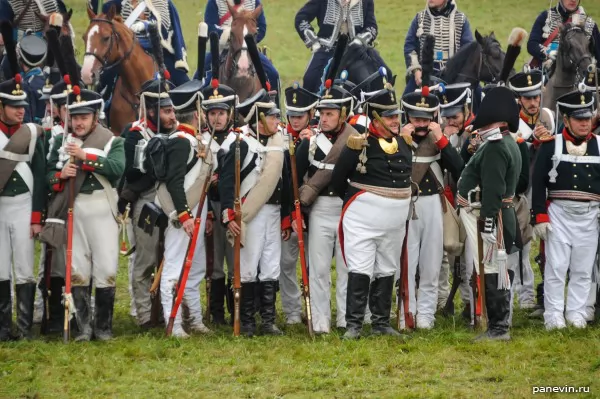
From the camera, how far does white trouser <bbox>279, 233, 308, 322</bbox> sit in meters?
13.0

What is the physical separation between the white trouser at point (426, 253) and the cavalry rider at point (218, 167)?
1715mm

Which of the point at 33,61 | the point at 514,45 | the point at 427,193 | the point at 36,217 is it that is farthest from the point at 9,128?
the point at 33,61

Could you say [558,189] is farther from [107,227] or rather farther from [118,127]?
[118,127]

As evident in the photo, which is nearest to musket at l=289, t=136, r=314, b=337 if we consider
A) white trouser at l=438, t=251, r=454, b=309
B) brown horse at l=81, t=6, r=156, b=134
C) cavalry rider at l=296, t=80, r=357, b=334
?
cavalry rider at l=296, t=80, r=357, b=334

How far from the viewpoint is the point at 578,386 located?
10141mm

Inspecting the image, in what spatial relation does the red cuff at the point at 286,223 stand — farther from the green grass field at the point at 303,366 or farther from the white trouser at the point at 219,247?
the green grass field at the point at 303,366

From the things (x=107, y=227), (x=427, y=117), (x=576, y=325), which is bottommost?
(x=576, y=325)

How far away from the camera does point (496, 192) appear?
11.4 meters

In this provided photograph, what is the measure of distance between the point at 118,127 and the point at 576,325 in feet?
22.1

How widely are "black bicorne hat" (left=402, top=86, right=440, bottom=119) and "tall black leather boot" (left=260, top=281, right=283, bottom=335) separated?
79.4 inches

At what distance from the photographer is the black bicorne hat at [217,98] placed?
12.6 meters

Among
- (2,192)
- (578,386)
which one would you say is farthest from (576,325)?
(2,192)

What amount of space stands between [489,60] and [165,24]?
168 inches

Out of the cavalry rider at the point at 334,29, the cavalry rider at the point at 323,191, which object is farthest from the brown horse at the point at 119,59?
the cavalry rider at the point at 323,191
